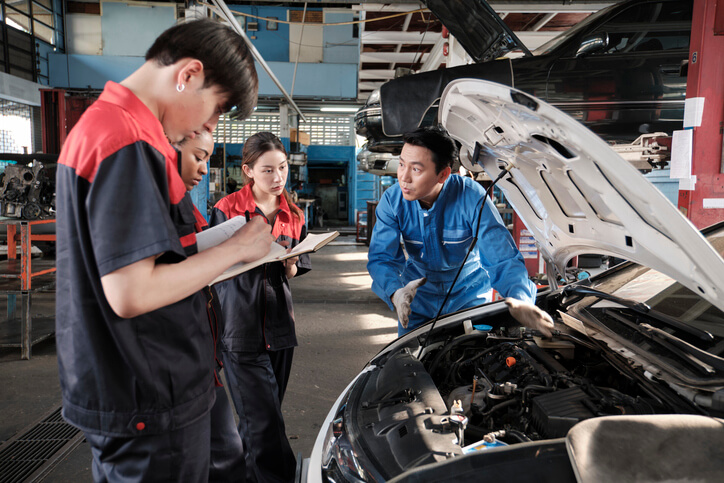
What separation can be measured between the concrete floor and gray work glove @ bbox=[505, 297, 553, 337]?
141 cm

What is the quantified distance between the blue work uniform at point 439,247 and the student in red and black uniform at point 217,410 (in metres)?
0.89

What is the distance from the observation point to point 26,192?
19.6 ft

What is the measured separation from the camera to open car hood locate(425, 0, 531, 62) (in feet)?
13.7

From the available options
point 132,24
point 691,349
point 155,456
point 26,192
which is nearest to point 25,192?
point 26,192

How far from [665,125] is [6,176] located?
7.46m

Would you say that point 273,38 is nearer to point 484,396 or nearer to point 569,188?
point 569,188

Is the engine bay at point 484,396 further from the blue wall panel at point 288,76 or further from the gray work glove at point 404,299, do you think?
the blue wall panel at point 288,76

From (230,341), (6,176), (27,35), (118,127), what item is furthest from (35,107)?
(118,127)

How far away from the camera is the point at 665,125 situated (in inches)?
160

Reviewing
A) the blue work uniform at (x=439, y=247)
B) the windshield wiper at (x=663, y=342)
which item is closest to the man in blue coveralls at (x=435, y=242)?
the blue work uniform at (x=439, y=247)

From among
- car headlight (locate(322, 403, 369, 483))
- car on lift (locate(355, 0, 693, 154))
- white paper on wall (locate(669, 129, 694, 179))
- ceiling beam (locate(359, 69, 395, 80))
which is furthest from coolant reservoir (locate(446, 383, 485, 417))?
ceiling beam (locate(359, 69, 395, 80))

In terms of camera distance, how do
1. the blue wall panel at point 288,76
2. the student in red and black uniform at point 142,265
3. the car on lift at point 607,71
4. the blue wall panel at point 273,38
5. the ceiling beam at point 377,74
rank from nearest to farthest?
the student in red and black uniform at point 142,265 < the car on lift at point 607,71 < the blue wall panel at point 288,76 < the ceiling beam at point 377,74 < the blue wall panel at point 273,38

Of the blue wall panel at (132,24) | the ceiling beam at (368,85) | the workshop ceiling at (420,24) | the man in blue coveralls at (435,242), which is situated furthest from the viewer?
the ceiling beam at (368,85)

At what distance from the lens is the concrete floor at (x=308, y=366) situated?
271cm
